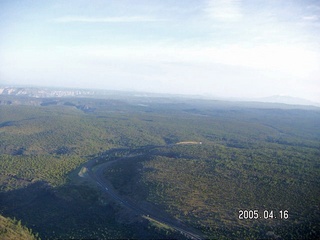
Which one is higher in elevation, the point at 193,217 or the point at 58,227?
the point at 193,217

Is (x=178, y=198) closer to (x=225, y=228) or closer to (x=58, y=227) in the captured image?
(x=225, y=228)

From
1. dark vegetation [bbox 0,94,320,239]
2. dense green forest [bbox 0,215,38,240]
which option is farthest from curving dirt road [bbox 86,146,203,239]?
dense green forest [bbox 0,215,38,240]

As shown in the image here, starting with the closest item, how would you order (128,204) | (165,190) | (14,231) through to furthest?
(14,231) < (128,204) < (165,190)

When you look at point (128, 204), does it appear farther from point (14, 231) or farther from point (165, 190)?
point (14, 231)

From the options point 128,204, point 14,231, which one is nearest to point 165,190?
point 128,204

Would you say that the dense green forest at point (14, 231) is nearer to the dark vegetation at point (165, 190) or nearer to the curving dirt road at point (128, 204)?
the dark vegetation at point (165, 190)

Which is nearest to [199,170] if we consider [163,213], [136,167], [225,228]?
[136,167]

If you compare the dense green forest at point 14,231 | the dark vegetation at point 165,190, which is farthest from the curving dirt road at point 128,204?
the dense green forest at point 14,231

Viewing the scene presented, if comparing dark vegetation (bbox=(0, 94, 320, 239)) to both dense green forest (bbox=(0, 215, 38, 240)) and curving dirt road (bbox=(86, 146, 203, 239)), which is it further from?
dense green forest (bbox=(0, 215, 38, 240))
